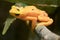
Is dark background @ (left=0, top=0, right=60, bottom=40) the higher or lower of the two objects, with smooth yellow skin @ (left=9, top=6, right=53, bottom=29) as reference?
lower

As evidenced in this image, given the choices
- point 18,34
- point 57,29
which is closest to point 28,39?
point 18,34

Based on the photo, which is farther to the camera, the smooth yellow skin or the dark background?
the dark background

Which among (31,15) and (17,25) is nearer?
(31,15)

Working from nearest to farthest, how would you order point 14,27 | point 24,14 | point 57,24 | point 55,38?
point 55,38
point 24,14
point 14,27
point 57,24

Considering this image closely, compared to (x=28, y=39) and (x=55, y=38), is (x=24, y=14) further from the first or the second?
(x=55, y=38)

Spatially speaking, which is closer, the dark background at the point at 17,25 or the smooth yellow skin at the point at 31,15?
the smooth yellow skin at the point at 31,15

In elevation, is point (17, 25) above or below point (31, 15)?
below

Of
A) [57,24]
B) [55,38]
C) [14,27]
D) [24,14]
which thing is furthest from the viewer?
[57,24]

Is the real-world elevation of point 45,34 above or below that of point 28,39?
above

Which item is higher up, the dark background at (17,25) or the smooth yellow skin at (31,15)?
the smooth yellow skin at (31,15)

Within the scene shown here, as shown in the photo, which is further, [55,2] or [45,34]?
[55,2]
